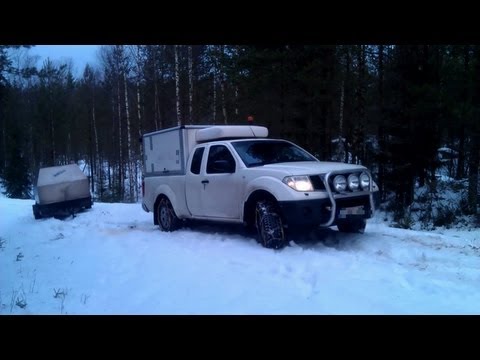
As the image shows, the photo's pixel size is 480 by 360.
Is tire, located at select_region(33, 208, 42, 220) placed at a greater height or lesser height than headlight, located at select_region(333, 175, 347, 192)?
lesser

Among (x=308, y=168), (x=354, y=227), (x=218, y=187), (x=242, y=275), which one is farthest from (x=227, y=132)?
(x=242, y=275)

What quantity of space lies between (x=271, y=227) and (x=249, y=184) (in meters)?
0.84

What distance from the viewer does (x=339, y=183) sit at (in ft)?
20.1

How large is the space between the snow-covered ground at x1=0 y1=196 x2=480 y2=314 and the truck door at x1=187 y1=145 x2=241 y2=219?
522 millimetres

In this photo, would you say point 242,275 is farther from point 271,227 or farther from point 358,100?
point 358,100

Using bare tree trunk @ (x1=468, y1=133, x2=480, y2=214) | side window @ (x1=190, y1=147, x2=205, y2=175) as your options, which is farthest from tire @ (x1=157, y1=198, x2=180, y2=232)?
bare tree trunk @ (x1=468, y1=133, x2=480, y2=214)

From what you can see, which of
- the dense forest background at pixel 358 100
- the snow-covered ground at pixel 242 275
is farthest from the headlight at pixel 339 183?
the dense forest background at pixel 358 100

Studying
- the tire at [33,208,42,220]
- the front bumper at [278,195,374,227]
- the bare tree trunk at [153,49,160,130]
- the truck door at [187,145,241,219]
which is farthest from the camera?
the bare tree trunk at [153,49,160,130]

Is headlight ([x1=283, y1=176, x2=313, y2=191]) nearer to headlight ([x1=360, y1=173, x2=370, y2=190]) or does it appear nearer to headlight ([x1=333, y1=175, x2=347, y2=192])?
headlight ([x1=333, y1=175, x2=347, y2=192])

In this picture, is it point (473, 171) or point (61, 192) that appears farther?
point (61, 192)

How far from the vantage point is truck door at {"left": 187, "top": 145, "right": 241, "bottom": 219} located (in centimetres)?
705
